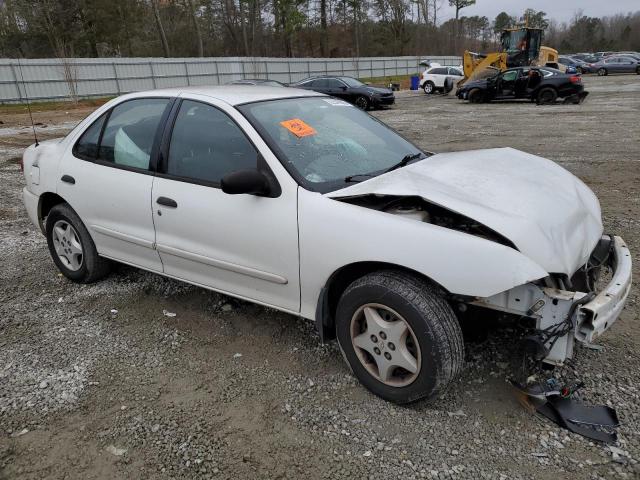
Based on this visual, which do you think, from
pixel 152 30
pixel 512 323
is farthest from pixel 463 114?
pixel 152 30

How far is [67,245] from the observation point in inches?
173

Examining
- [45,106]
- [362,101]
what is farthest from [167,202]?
[45,106]

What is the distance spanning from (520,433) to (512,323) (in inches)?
36.7

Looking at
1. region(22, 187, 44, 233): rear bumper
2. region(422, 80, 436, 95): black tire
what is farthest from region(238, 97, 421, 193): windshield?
region(422, 80, 436, 95): black tire

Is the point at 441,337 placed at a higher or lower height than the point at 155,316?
higher

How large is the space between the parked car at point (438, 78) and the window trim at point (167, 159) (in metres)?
28.4

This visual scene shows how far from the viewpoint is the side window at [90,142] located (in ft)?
13.2

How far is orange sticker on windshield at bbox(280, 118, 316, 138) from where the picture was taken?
3246 millimetres

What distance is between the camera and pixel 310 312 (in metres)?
2.96

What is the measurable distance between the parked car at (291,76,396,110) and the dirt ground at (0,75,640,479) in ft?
58.7

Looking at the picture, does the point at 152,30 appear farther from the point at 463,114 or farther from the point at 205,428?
the point at 205,428

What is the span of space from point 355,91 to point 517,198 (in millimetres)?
19700

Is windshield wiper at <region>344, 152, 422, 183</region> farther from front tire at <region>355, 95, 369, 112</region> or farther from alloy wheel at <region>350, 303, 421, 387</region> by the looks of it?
front tire at <region>355, 95, 369, 112</region>

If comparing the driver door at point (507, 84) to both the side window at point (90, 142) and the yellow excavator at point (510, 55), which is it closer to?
the yellow excavator at point (510, 55)
